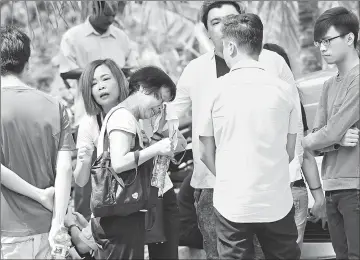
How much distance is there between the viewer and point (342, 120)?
200 inches

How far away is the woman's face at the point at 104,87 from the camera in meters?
5.62

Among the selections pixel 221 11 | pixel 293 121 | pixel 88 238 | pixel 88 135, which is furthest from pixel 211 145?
pixel 88 238

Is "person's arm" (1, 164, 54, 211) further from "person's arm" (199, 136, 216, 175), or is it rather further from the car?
the car

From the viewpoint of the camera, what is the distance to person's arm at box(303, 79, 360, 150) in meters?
5.05

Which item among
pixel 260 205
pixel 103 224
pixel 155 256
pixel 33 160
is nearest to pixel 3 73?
pixel 33 160

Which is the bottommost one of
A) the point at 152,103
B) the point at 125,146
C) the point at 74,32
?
the point at 125,146

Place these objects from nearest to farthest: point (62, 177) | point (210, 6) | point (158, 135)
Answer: point (62, 177), point (158, 135), point (210, 6)

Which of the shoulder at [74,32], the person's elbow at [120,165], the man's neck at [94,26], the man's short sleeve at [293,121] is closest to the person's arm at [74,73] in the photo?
the shoulder at [74,32]

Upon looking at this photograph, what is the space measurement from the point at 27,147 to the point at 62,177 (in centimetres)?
24

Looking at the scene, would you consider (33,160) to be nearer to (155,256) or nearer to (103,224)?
(103,224)

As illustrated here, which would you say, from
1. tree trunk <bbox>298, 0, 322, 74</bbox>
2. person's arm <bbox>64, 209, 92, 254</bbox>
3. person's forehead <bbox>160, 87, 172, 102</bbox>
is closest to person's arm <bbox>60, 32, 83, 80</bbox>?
person's arm <bbox>64, 209, 92, 254</bbox>

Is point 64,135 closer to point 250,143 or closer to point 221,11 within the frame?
point 250,143

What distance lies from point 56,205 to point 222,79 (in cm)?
114

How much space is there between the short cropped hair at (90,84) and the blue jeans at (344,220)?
1.50m
